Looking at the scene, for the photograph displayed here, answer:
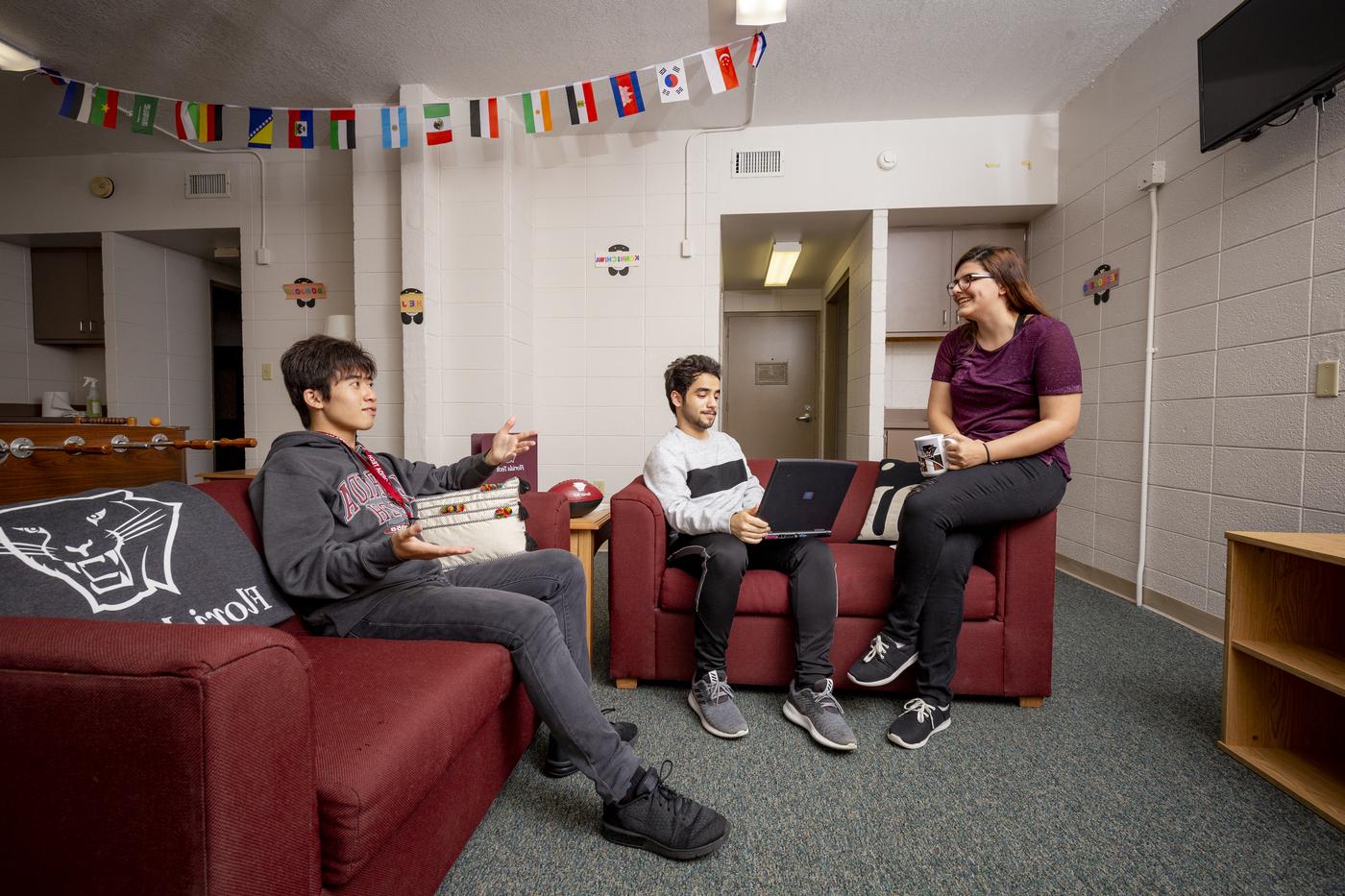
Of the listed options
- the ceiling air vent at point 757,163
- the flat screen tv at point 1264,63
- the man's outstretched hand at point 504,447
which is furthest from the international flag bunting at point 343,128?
the flat screen tv at point 1264,63

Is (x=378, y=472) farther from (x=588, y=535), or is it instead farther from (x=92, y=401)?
(x=92, y=401)

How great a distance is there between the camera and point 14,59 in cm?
276

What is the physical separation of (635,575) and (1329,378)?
2306mm

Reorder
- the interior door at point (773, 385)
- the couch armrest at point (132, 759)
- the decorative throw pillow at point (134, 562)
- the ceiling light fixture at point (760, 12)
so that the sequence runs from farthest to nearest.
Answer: the interior door at point (773, 385)
the ceiling light fixture at point (760, 12)
the decorative throw pillow at point (134, 562)
the couch armrest at point (132, 759)

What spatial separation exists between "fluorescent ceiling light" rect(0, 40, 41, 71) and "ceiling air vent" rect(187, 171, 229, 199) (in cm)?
100

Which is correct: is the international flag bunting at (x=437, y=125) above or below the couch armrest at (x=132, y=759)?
above

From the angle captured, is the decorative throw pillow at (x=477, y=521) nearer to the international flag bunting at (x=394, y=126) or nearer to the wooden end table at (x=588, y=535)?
the wooden end table at (x=588, y=535)

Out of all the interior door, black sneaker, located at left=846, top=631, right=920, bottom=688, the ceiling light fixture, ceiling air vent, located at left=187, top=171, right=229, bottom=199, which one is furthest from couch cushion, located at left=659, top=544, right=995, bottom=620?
ceiling air vent, located at left=187, top=171, right=229, bottom=199

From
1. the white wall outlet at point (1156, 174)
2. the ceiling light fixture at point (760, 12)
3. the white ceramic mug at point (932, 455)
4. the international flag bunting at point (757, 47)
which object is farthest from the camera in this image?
the international flag bunting at point (757, 47)

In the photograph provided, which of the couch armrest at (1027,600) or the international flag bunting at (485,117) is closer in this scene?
the couch armrest at (1027,600)

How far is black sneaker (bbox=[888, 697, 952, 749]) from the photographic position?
1.52 m

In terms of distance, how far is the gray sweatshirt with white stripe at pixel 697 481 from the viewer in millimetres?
1749

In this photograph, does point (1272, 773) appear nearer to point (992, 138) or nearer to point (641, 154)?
point (992, 138)

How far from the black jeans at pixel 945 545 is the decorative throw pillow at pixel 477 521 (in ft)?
3.52
